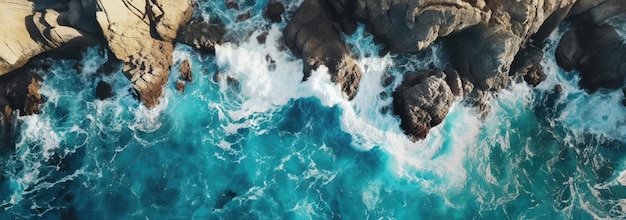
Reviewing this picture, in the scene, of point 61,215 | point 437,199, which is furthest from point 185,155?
point 437,199

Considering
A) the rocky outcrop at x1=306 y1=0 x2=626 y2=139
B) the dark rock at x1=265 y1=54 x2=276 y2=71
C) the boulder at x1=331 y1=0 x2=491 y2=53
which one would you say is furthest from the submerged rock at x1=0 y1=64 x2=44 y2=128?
the boulder at x1=331 y1=0 x2=491 y2=53

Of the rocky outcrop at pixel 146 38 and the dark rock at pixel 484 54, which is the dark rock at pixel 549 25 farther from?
the rocky outcrop at pixel 146 38

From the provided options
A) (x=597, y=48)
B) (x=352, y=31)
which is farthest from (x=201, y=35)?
(x=597, y=48)

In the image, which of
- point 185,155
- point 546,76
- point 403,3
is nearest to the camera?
point 403,3

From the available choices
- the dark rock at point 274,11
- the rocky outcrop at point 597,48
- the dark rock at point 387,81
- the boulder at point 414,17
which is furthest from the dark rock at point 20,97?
the rocky outcrop at point 597,48

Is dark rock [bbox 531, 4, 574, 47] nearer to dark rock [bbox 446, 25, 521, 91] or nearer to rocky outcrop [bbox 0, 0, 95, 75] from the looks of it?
dark rock [bbox 446, 25, 521, 91]

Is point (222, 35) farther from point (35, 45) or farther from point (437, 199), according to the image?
point (437, 199)
